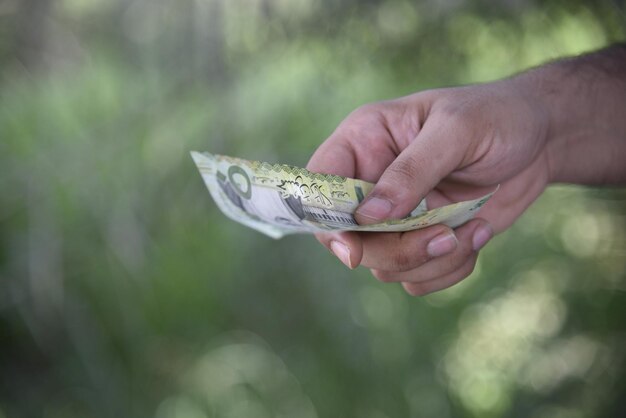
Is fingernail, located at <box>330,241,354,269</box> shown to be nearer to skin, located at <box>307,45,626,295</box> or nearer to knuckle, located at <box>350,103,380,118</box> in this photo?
skin, located at <box>307,45,626,295</box>

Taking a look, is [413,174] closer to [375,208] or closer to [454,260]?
[375,208]

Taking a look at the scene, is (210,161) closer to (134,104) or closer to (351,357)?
(134,104)

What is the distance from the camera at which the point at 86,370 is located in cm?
167

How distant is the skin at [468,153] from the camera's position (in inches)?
31.6

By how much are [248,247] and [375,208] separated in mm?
1081

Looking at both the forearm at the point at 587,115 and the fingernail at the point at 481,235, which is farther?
the forearm at the point at 587,115

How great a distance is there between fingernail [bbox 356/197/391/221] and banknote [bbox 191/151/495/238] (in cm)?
1

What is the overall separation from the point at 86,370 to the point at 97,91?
631 mm

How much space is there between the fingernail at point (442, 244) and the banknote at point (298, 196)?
17mm

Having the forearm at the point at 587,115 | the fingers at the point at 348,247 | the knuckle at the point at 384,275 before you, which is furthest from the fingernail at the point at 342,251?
the forearm at the point at 587,115

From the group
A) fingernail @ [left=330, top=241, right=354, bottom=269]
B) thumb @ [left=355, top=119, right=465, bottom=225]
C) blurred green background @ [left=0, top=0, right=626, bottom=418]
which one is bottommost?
blurred green background @ [left=0, top=0, right=626, bottom=418]

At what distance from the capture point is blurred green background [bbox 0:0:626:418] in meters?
1.62

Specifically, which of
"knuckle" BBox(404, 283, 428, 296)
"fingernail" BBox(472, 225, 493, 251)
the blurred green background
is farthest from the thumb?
the blurred green background

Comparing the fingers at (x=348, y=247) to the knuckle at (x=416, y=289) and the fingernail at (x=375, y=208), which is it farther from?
the knuckle at (x=416, y=289)
